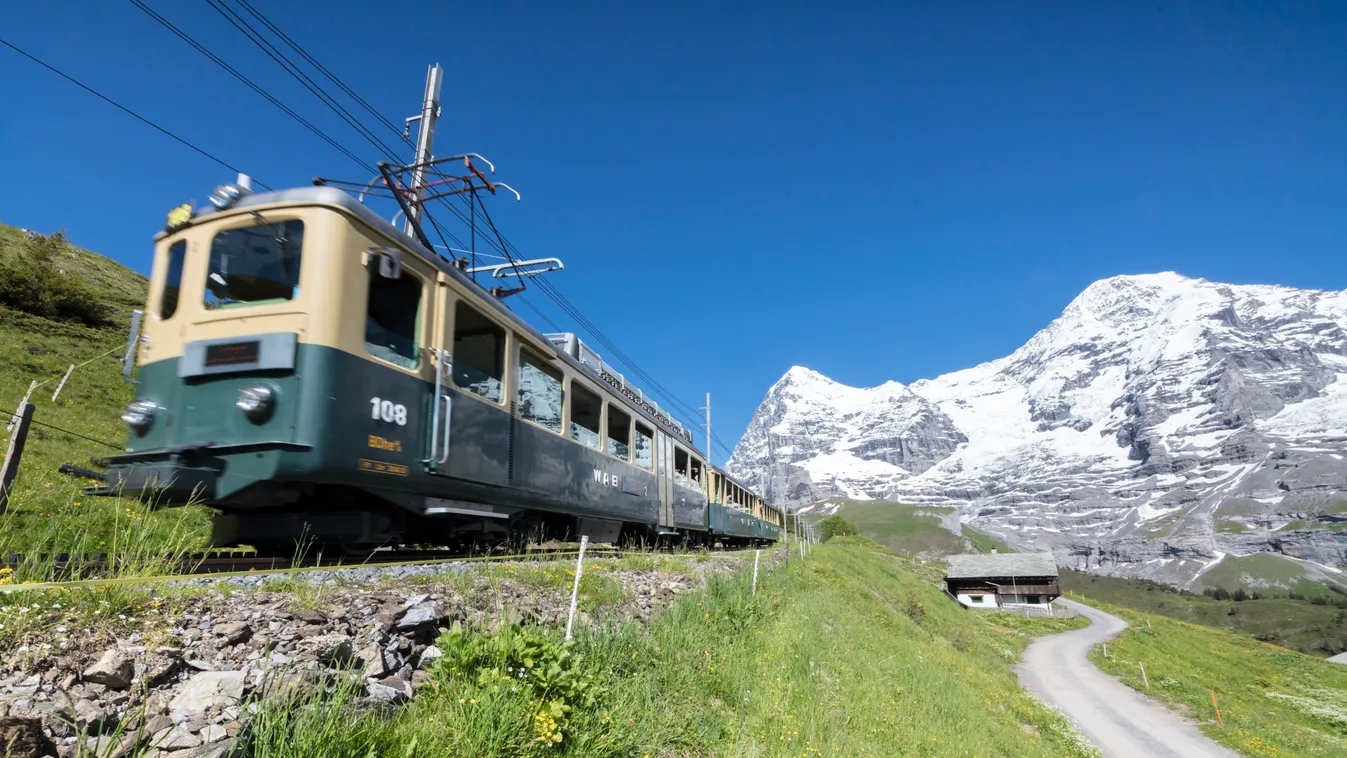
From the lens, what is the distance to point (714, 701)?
655 cm

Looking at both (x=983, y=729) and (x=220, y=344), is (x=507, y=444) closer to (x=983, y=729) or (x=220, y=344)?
(x=220, y=344)

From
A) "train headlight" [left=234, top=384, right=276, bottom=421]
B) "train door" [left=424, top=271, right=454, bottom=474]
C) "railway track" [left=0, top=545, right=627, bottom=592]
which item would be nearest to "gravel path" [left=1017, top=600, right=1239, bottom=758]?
"train door" [left=424, top=271, right=454, bottom=474]

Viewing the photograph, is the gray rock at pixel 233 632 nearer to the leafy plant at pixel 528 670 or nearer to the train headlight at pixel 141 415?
the leafy plant at pixel 528 670

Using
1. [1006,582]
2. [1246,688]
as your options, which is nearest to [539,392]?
[1246,688]

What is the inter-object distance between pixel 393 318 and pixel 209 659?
14.6 ft

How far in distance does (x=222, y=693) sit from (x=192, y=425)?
14.4 ft

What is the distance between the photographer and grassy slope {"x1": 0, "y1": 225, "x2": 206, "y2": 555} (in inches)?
264

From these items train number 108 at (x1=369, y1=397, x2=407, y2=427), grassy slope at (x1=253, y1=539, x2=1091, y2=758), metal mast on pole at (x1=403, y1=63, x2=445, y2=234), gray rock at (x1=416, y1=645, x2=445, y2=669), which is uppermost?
metal mast on pole at (x1=403, y1=63, x2=445, y2=234)

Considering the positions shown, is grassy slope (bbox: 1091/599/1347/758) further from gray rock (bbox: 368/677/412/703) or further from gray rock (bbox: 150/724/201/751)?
gray rock (bbox: 150/724/201/751)

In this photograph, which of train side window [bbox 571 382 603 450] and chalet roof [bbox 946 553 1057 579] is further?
chalet roof [bbox 946 553 1057 579]

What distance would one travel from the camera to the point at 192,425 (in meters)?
6.27

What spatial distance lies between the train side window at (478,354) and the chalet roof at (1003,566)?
76.2m

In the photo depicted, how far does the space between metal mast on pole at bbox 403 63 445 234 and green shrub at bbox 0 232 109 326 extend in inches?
1045

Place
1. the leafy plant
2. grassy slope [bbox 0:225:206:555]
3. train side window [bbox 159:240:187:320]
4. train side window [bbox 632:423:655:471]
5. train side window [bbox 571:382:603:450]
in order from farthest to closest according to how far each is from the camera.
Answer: train side window [bbox 632:423:655:471] → train side window [bbox 571:382:603:450] → train side window [bbox 159:240:187:320] → grassy slope [bbox 0:225:206:555] → the leafy plant
